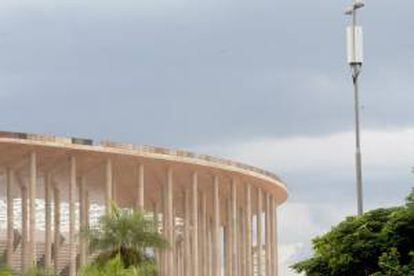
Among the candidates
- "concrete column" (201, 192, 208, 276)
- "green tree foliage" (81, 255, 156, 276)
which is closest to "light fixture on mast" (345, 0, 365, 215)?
"green tree foliage" (81, 255, 156, 276)

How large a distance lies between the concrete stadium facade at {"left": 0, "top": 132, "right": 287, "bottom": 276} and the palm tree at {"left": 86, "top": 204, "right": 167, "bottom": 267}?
31.6ft

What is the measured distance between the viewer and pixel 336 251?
37.1 meters

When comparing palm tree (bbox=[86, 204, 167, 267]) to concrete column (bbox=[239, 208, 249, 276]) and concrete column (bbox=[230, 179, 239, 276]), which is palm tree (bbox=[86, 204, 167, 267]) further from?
concrete column (bbox=[239, 208, 249, 276])

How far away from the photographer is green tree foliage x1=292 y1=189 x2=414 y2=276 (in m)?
36.0

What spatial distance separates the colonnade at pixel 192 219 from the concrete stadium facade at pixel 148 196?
0.07 m

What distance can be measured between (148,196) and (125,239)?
145 ft

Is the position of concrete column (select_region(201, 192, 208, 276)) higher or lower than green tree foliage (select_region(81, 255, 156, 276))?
higher

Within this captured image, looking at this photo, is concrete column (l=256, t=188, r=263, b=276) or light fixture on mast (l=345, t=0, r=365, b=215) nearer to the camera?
light fixture on mast (l=345, t=0, r=365, b=215)

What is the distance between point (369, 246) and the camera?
3666 cm

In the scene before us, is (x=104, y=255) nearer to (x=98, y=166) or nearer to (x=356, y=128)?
(x=356, y=128)

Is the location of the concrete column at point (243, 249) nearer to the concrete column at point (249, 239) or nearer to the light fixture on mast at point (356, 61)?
the concrete column at point (249, 239)

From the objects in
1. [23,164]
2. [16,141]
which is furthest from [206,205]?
[16,141]

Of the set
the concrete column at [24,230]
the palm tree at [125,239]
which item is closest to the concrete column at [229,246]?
the concrete column at [24,230]

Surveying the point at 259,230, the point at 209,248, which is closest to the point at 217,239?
the point at 209,248
